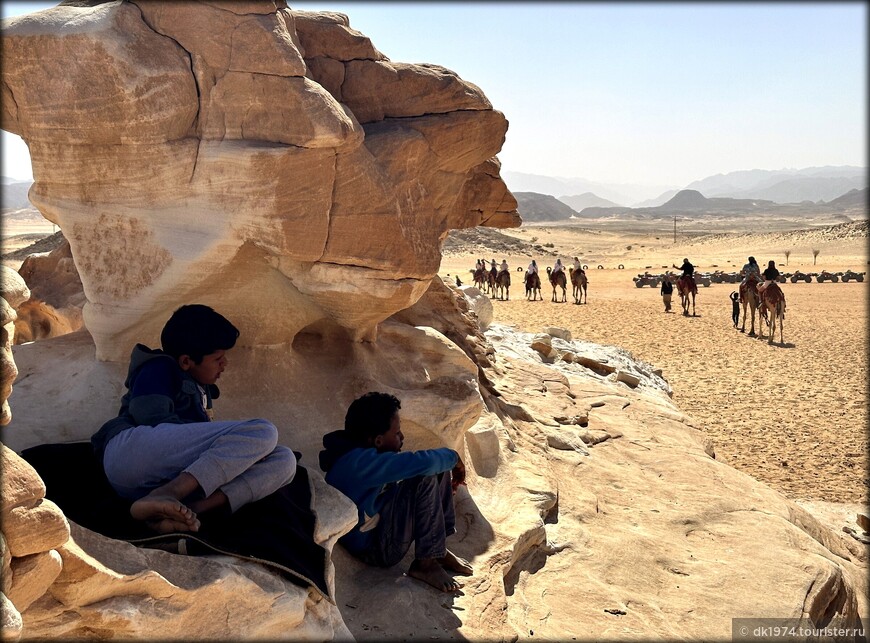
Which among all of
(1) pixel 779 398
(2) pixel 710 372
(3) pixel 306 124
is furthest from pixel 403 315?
(2) pixel 710 372

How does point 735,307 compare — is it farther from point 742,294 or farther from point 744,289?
point 744,289

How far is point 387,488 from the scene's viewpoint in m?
4.00

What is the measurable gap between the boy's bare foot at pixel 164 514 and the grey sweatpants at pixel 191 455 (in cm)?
15

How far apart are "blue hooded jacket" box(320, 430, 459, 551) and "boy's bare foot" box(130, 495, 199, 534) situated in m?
1.05

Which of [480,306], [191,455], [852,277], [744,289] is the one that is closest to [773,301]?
[744,289]

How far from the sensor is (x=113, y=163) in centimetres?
439

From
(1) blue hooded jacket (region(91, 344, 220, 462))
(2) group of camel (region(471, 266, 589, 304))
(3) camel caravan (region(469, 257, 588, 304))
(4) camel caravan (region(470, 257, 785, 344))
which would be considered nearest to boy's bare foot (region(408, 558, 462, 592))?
(1) blue hooded jacket (region(91, 344, 220, 462))

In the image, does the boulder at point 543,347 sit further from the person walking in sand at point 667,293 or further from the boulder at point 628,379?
the person walking in sand at point 667,293

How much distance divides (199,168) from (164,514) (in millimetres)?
2322

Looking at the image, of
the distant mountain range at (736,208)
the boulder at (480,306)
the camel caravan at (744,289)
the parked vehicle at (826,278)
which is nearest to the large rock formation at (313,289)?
the boulder at (480,306)

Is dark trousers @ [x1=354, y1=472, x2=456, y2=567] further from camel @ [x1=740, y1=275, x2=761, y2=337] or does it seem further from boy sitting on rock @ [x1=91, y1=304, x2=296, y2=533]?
camel @ [x1=740, y1=275, x2=761, y2=337]

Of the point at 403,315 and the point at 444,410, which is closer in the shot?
the point at 444,410

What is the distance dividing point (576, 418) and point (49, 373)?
5117mm

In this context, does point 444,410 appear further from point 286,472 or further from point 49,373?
point 49,373
